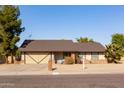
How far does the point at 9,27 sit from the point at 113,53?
627 inches

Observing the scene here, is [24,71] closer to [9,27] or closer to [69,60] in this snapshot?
[69,60]

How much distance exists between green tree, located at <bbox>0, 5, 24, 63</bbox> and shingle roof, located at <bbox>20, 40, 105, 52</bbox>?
245 centimetres

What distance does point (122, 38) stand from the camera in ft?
312

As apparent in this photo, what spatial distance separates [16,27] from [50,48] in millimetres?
6254

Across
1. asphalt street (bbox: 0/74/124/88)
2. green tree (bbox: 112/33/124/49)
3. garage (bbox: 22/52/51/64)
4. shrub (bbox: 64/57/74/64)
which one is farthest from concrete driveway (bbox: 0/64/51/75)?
green tree (bbox: 112/33/124/49)

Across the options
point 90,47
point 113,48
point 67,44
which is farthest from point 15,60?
point 113,48

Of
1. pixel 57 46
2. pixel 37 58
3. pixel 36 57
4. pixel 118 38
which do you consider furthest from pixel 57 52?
pixel 118 38

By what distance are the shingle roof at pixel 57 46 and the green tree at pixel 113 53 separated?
980 mm

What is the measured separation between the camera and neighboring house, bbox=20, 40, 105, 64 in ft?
158

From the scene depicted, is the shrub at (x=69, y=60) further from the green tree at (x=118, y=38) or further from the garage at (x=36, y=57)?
the green tree at (x=118, y=38)

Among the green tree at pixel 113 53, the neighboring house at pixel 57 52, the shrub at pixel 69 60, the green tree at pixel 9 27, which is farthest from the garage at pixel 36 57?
the green tree at pixel 113 53

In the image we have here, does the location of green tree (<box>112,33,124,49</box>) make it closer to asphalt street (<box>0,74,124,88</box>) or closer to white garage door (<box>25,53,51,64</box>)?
white garage door (<box>25,53,51,64</box>)

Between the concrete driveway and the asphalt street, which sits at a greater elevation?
the asphalt street
